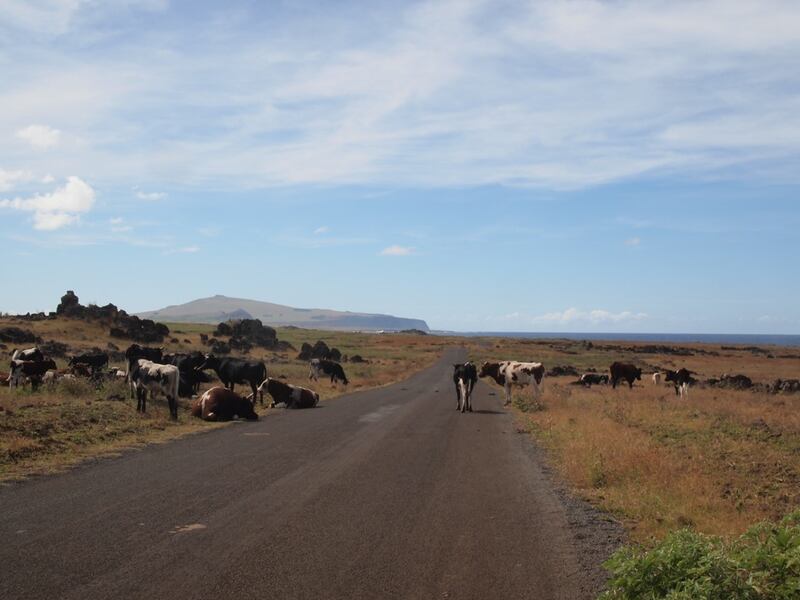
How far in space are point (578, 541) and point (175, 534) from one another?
4.71 m

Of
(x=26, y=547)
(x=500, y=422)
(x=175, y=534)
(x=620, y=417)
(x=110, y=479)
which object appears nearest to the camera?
(x=26, y=547)

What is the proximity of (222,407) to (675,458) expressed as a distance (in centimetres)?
1257

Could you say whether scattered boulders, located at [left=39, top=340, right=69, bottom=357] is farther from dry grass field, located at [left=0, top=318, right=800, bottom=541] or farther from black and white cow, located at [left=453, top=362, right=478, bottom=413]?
black and white cow, located at [left=453, top=362, right=478, bottom=413]

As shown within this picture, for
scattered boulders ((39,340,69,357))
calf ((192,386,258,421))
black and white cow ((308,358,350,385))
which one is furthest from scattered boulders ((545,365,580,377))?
calf ((192,386,258,421))

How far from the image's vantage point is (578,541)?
28.5 feet

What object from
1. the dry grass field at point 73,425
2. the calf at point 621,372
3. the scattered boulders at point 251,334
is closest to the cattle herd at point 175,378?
the dry grass field at point 73,425

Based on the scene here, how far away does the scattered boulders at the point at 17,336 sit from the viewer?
50.3 metres

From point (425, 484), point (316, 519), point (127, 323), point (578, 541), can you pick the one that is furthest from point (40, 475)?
point (127, 323)

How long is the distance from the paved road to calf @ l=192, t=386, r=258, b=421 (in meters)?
5.57

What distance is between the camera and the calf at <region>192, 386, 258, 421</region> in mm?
21422

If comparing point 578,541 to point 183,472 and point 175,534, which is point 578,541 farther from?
point 183,472

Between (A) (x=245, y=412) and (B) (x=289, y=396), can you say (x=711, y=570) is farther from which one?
(B) (x=289, y=396)

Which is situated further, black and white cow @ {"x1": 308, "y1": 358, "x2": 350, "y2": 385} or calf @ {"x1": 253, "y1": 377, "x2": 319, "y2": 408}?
black and white cow @ {"x1": 308, "y1": 358, "x2": 350, "y2": 385}

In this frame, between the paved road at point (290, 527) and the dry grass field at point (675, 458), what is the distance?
3.70 ft
